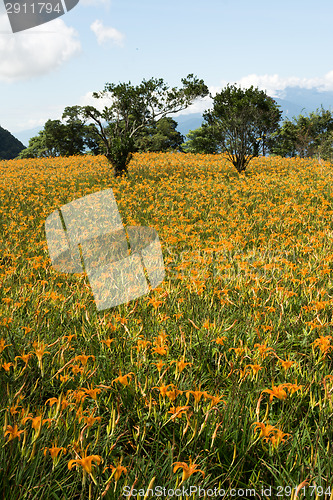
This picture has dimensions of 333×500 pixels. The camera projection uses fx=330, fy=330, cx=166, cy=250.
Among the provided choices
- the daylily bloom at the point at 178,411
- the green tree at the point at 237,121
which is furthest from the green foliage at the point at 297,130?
the daylily bloom at the point at 178,411

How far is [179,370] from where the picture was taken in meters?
1.81

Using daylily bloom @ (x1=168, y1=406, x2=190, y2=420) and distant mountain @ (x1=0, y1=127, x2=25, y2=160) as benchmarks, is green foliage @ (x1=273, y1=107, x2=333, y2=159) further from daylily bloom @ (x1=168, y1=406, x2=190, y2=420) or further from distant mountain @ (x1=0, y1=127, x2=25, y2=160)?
distant mountain @ (x1=0, y1=127, x2=25, y2=160)

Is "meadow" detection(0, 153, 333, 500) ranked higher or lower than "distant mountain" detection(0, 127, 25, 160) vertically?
lower

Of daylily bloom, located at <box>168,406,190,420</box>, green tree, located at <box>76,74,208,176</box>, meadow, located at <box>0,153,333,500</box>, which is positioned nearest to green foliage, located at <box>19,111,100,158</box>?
green tree, located at <box>76,74,208,176</box>

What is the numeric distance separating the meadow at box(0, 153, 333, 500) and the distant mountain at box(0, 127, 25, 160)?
56717 millimetres

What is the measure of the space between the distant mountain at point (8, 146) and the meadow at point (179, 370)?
5672cm

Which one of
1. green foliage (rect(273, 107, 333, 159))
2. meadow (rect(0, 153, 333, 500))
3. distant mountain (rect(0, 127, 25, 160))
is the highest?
distant mountain (rect(0, 127, 25, 160))

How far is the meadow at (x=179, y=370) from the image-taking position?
1480mm

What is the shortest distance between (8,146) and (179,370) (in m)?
66.0

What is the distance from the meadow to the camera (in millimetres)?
1480

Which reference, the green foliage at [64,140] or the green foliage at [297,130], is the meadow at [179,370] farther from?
the green foliage at [297,130]

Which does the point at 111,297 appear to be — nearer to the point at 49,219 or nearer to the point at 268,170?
the point at 49,219

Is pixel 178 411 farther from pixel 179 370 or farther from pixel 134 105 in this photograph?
pixel 134 105

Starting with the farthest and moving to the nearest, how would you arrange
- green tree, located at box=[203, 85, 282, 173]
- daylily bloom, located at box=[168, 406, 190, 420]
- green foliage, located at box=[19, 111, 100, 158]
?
green foliage, located at box=[19, 111, 100, 158], green tree, located at box=[203, 85, 282, 173], daylily bloom, located at box=[168, 406, 190, 420]
